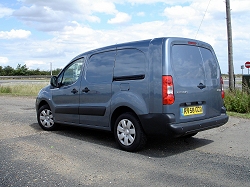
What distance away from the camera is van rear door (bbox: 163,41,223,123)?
554 cm

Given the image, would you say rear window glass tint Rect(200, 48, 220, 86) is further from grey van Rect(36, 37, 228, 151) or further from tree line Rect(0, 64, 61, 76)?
tree line Rect(0, 64, 61, 76)

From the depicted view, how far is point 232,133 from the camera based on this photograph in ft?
25.1

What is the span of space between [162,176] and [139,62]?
7.02 feet

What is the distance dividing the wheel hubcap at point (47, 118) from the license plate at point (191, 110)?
147 inches

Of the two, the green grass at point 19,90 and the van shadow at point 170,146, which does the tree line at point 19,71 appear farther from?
the van shadow at point 170,146

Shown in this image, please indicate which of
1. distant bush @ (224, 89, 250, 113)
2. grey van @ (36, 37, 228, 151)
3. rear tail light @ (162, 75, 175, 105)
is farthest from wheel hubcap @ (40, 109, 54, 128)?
distant bush @ (224, 89, 250, 113)

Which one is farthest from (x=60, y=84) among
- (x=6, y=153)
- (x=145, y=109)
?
(x=145, y=109)

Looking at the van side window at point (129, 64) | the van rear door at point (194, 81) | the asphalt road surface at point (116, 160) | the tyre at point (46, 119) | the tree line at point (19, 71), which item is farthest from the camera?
the tree line at point (19, 71)

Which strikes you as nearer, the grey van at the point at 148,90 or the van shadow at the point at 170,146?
the grey van at the point at 148,90

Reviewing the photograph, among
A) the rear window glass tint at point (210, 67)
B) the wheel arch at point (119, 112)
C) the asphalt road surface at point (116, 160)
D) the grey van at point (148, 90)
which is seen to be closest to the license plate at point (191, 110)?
the grey van at point (148, 90)

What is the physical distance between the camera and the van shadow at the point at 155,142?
6.02 meters

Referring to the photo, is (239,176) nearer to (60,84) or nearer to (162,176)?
(162,176)

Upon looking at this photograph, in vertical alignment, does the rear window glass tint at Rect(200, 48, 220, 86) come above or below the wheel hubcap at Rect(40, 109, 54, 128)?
above

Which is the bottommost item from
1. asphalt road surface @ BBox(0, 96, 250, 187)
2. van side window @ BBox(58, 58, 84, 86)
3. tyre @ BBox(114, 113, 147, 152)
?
asphalt road surface @ BBox(0, 96, 250, 187)
